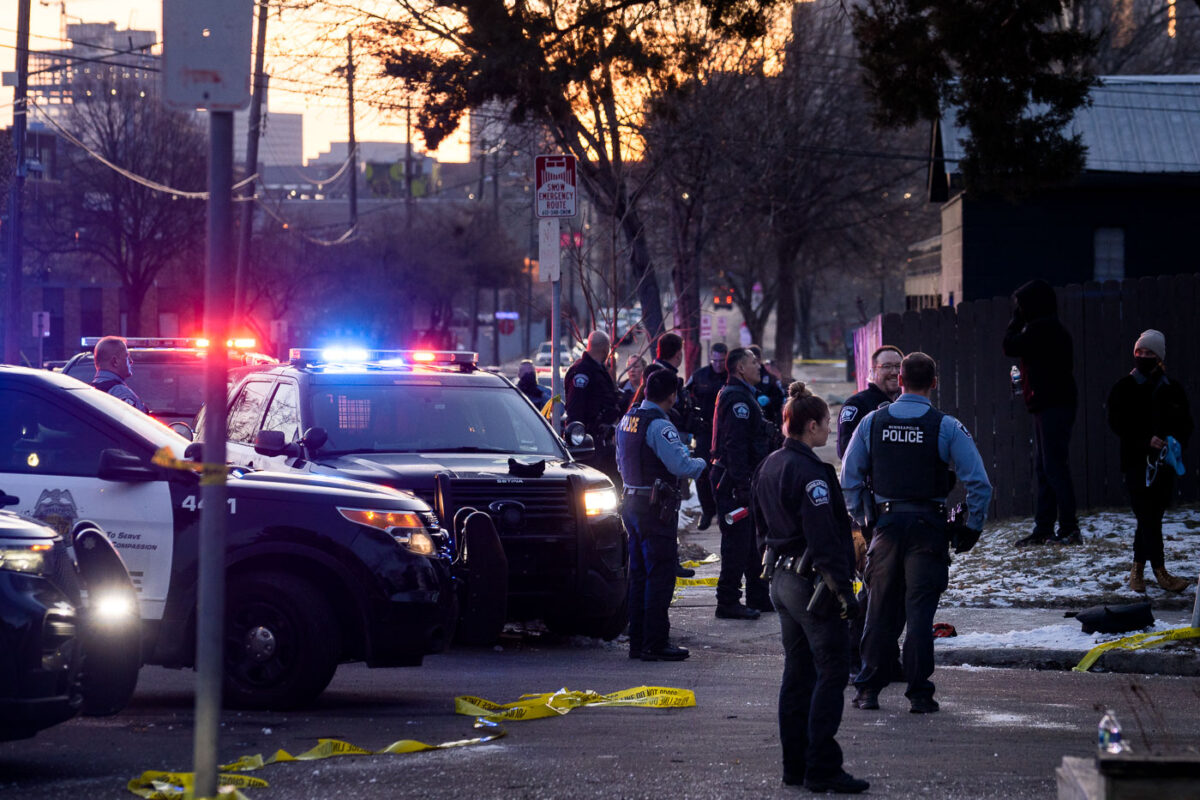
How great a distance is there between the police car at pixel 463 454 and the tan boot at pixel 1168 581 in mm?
3926

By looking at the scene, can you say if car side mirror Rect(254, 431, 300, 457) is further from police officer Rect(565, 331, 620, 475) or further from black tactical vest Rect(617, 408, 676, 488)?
police officer Rect(565, 331, 620, 475)

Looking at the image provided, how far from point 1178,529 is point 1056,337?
6.95 ft

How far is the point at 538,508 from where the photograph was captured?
1022 centimetres

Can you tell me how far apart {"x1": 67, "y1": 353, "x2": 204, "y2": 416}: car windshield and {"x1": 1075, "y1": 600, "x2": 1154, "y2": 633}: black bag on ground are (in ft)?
31.2

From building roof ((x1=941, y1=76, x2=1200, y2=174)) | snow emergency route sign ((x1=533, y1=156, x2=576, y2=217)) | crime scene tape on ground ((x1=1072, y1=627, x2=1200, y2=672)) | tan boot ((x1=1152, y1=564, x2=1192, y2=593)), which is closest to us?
crime scene tape on ground ((x1=1072, y1=627, x2=1200, y2=672))

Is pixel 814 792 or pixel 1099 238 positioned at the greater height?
pixel 1099 238

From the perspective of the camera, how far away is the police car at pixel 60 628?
6.28 meters

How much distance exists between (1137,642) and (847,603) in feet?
12.9

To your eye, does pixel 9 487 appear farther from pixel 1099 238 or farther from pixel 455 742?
pixel 1099 238

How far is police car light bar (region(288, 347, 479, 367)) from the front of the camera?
11.6 metres

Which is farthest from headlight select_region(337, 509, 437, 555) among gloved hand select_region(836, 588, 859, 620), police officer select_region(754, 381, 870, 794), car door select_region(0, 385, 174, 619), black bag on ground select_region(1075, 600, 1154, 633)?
black bag on ground select_region(1075, 600, 1154, 633)

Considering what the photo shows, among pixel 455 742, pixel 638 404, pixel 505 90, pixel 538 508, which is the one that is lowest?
pixel 455 742

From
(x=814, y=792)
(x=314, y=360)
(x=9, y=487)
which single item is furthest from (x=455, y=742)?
(x=314, y=360)

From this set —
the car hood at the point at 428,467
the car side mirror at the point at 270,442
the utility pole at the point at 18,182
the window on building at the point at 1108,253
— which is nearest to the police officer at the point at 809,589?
the car hood at the point at 428,467
